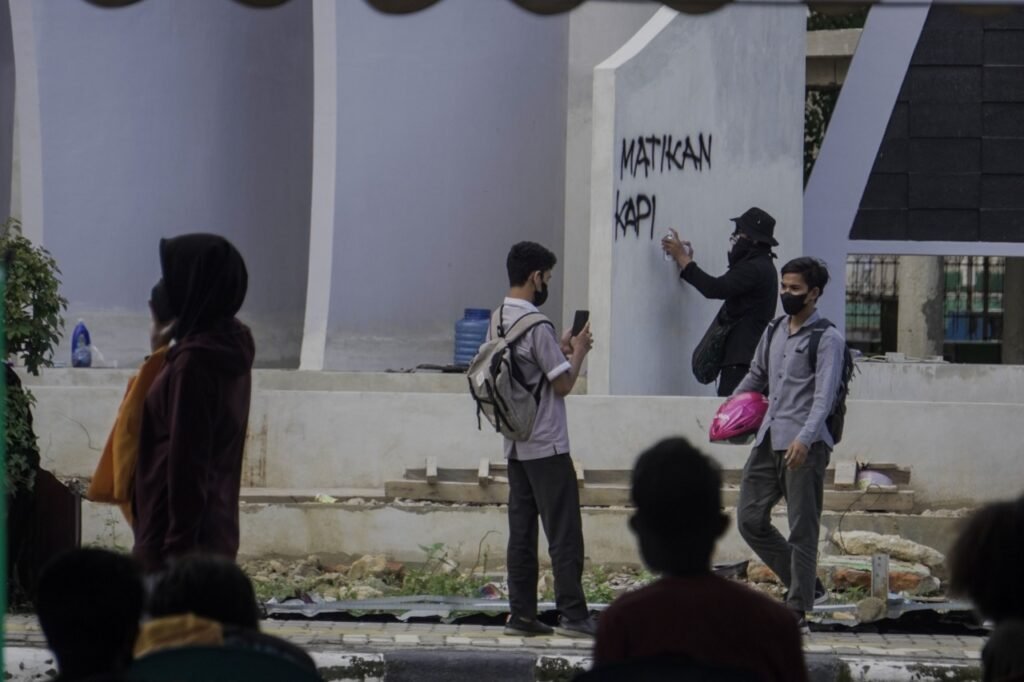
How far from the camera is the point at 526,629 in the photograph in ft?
24.2

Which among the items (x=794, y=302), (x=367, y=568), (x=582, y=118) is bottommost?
(x=367, y=568)

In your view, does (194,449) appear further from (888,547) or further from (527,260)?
(888,547)

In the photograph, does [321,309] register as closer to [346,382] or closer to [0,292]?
[346,382]

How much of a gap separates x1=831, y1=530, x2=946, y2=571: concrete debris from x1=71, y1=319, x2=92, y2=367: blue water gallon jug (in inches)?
253

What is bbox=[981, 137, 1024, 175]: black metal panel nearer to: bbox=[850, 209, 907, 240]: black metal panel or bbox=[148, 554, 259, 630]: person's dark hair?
bbox=[850, 209, 907, 240]: black metal panel

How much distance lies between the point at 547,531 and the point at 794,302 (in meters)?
1.58

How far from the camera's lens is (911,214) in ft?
50.9

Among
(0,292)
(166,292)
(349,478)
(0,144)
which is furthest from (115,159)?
(0,292)

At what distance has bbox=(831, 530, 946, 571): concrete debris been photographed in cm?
999

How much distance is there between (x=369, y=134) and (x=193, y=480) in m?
9.68

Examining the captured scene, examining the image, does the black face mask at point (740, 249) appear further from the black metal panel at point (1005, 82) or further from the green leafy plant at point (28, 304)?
the black metal panel at point (1005, 82)

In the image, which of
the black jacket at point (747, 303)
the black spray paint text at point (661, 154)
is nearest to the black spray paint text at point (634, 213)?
the black spray paint text at point (661, 154)

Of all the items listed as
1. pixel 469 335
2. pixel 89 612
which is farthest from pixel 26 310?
pixel 469 335

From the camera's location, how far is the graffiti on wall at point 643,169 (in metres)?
12.7
